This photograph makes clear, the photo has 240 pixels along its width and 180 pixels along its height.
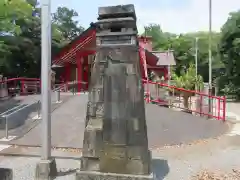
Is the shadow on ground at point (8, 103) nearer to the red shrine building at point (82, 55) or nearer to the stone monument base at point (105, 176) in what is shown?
the red shrine building at point (82, 55)

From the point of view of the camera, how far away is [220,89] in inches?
1410

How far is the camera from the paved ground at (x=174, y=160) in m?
6.57

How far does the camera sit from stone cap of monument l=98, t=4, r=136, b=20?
5340 millimetres

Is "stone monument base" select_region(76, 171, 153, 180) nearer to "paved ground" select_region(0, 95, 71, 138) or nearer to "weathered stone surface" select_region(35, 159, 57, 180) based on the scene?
"weathered stone surface" select_region(35, 159, 57, 180)

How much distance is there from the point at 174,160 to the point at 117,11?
13.7 feet

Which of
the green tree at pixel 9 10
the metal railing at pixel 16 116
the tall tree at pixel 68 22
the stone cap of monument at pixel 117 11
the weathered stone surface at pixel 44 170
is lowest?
the weathered stone surface at pixel 44 170

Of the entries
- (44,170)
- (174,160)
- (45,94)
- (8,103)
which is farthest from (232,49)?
(44,170)

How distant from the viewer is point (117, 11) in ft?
17.6

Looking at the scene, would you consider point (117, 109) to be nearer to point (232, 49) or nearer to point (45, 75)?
point (45, 75)

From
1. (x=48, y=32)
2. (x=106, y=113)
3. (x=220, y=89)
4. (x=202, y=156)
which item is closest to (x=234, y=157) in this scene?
(x=202, y=156)

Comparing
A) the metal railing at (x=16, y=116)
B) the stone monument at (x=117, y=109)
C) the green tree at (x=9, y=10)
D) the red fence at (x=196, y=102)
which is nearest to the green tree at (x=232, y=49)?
the red fence at (x=196, y=102)

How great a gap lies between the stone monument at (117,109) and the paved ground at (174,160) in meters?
1.18

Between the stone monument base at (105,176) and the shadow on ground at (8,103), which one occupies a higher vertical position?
the shadow on ground at (8,103)

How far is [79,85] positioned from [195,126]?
1183 cm
